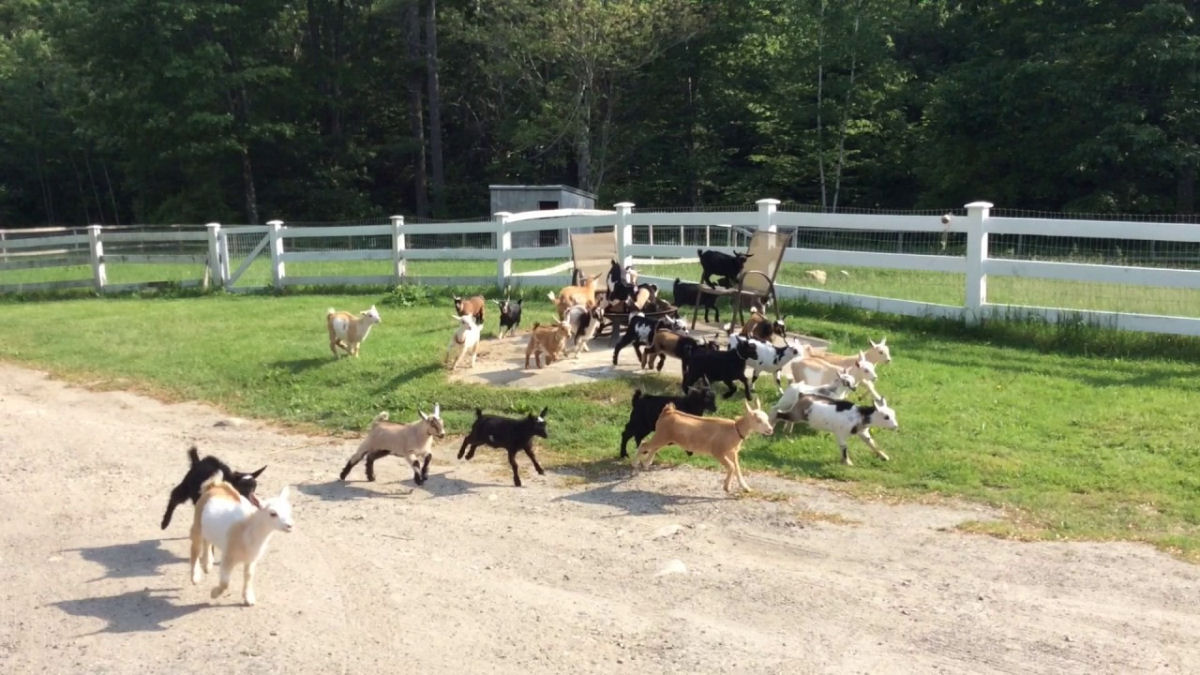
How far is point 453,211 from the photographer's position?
1578 inches

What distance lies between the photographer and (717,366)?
8.33 m

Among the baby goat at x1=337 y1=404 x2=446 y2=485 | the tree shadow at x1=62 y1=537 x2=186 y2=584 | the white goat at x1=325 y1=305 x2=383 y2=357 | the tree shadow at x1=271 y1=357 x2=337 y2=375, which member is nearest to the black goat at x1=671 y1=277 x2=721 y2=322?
the white goat at x1=325 y1=305 x2=383 y2=357

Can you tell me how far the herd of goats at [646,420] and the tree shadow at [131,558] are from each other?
22cm

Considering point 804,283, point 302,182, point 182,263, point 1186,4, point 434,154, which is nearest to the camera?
point 804,283

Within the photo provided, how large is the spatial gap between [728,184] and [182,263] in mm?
21440

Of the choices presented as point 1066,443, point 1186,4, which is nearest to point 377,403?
point 1066,443

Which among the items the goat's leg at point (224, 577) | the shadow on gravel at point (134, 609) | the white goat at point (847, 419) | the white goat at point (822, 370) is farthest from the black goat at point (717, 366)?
the shadow on gravel at point (134, 609)

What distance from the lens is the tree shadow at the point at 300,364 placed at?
35.6 ft

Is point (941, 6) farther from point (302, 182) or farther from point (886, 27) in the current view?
point (302, 182)

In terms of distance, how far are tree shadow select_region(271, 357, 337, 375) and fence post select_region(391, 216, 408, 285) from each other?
258 inches

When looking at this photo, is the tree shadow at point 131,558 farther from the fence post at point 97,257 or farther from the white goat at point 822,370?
the fence post at point 97,257

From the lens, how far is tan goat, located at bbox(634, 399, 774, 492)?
6.83 metres

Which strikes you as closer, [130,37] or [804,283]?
[804,283]

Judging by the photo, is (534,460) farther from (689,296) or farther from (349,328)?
(689,296)
